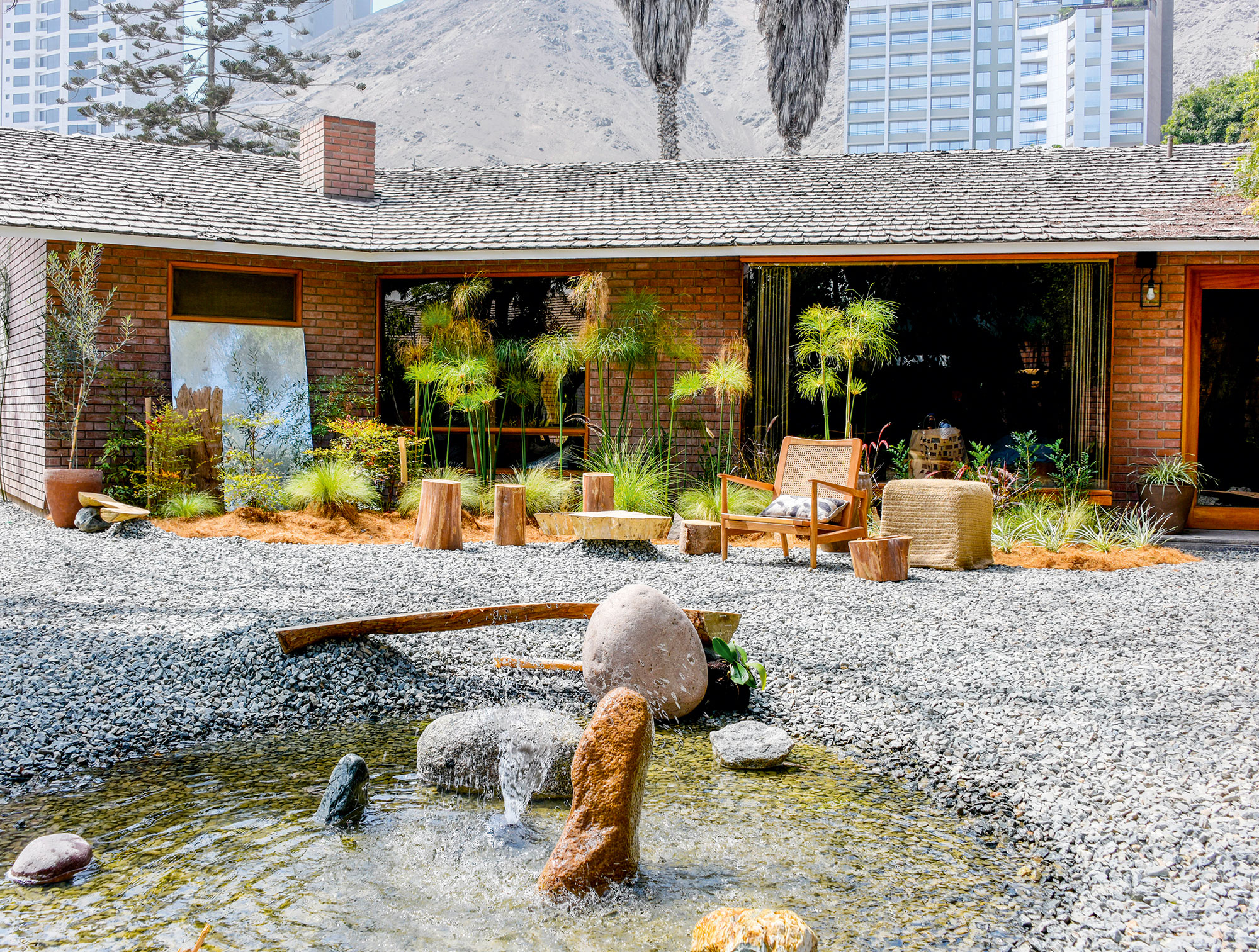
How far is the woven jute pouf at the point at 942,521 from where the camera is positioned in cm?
728

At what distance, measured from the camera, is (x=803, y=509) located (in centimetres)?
748

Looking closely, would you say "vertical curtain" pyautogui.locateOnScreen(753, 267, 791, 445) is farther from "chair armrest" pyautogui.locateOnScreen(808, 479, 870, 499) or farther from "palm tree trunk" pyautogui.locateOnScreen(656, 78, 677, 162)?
"palm tree trunk" pyautogui.locateOnScreen(656, 78, 677, 162)

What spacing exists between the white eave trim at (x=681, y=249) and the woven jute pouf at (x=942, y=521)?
319cm

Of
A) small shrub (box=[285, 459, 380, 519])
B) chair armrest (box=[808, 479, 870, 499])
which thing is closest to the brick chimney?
small shrub (box=[285, 459, 380, 519])

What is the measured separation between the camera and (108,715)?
12.6 ft

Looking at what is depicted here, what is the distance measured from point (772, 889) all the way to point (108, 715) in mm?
2753

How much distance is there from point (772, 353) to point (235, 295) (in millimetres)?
5874

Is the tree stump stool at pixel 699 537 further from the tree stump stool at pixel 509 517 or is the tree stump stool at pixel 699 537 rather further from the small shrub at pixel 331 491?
the small shrub at pixel 331 491

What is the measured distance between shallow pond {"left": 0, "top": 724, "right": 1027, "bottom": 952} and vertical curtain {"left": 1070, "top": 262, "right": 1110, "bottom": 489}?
23.9 ft

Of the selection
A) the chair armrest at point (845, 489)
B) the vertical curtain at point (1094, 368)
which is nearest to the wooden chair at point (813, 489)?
the chair armrest at point (845, 489)

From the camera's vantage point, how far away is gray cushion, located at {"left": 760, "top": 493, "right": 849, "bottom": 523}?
7457 mm

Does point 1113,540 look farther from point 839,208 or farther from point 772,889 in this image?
point 772,889

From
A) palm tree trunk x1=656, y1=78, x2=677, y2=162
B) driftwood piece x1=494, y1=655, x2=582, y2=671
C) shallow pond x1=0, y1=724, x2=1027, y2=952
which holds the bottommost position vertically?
shallow pond x1=0, y1=724, x2=1027, y2=952

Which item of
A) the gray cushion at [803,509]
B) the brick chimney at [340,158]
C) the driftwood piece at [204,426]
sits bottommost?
the gray cushion at [803,509]
